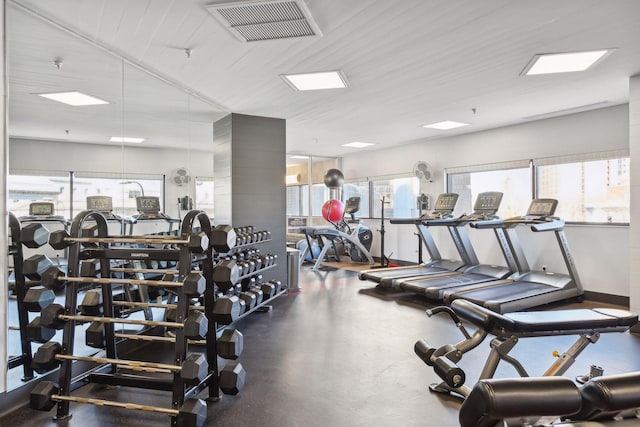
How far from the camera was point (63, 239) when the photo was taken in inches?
96.7

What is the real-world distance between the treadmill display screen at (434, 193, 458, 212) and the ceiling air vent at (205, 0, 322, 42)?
4143mm

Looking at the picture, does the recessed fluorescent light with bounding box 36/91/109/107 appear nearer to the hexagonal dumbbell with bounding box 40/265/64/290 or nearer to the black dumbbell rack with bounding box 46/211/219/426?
the black dumbbell rack with bounding box 46/211/219/426

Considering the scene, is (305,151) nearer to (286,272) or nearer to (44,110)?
(286,272)

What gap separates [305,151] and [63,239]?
Result: 6.97m

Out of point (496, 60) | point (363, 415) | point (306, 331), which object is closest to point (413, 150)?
point (496, 60)

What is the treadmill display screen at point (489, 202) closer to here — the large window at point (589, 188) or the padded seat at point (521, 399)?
the large window at point (589, 188)

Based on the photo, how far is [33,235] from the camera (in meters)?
2.54

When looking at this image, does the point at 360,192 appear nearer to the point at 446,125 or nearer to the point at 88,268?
the point at 446,125

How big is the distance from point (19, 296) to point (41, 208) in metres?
0.64

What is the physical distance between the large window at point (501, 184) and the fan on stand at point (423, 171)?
363 millimetres

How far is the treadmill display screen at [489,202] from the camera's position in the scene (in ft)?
18.7

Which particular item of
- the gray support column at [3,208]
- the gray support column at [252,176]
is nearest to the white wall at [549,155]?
the gray support column at [252,176]

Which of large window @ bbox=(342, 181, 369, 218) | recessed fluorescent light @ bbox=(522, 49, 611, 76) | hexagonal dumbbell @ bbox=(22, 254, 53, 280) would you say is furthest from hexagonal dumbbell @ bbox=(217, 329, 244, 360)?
large window @ bbox=(342, 181, 369, 218)

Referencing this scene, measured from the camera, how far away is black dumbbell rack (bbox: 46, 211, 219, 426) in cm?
224
